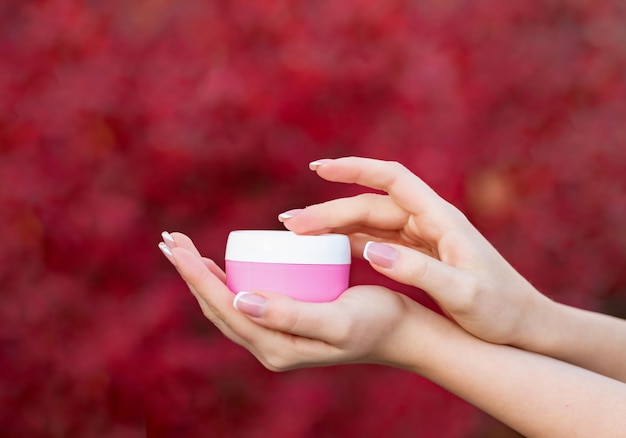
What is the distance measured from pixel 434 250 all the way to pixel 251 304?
0.21 m

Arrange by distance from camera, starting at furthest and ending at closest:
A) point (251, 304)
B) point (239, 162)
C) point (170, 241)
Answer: point (239, 162), point (170, 241), point (251, 304)

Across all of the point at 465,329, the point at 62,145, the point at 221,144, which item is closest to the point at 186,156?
the point at 221,144

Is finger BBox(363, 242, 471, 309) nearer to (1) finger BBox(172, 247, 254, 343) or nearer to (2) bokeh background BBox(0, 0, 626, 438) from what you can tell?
(1) finger BBox(172, 247, 254, 343)

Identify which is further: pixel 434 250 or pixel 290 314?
pixel 434 250

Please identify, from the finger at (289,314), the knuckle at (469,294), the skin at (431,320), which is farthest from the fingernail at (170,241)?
the knuckle at (469,294)

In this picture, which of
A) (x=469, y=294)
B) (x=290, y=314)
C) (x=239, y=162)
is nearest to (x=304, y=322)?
(x=290, y=314)

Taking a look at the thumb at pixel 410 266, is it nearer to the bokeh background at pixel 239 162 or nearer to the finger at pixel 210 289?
the finger at pixel 210 289

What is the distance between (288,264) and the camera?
597 millimetres

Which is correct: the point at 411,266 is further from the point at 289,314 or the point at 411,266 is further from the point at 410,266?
the point at 289,314

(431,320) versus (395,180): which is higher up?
(395,180)

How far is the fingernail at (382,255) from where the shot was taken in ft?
1.89

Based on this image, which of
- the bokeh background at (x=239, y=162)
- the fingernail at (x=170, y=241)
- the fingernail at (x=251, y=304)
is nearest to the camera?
the fingernail at (x=251, y=304)

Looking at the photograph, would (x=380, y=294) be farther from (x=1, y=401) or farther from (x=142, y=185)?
(x=1, y=401)

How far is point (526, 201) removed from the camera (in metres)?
1.01
